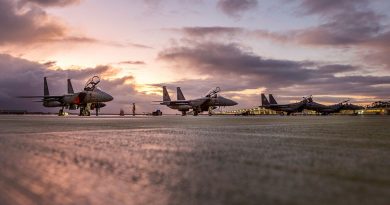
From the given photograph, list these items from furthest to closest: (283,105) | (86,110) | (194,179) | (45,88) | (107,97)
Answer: (283,105)
(45,88)
(86,110)
(107,97)
(194,179)

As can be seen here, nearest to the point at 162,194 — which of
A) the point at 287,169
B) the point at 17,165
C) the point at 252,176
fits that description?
the point at 252,176

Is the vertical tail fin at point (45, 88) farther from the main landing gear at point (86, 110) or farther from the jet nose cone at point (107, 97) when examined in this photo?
the jet nose cone at point (107, 97)

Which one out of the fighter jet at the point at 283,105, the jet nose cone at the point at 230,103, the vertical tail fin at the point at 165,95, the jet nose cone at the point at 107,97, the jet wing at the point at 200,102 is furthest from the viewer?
the fighter jet at the point at 283,105

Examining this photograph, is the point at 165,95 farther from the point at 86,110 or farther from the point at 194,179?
the point at 194,179

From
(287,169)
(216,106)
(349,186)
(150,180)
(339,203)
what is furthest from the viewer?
(216,106)

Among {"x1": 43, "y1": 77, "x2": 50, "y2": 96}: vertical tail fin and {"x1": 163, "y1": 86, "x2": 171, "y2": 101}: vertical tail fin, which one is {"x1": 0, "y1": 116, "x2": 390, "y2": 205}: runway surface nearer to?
{"x1": 43, "y1": 77, "x2": 50, "y2": 96}: vertical tail fin

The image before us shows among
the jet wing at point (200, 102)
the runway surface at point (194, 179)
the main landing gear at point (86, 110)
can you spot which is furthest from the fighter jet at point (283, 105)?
the runway surface at point (194, 179)

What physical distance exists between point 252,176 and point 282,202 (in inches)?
34.9

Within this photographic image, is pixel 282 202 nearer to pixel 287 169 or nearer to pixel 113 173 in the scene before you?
pixel 287 169

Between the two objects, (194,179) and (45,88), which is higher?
(45,88)

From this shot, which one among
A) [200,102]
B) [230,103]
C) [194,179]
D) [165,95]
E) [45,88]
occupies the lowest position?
[194,179]

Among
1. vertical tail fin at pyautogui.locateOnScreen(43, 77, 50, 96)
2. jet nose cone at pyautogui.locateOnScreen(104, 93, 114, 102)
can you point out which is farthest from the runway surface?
vertical tail fin at pyautogui.locateOnScreen(43, 77, 50, 96)

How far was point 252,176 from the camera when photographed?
9.38ft

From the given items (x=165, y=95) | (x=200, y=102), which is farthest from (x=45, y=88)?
(x=200, y=102)
